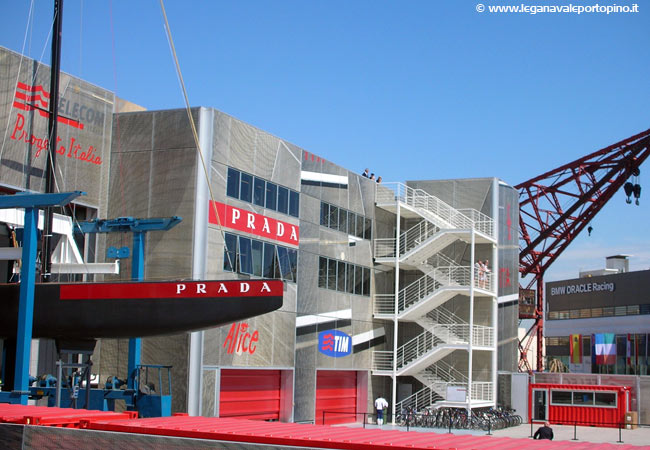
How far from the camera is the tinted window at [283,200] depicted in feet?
108

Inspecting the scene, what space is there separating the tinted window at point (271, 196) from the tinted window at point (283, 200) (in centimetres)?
29

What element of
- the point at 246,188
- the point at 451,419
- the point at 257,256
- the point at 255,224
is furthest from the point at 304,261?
the point at 451,419

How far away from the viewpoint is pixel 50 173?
26.2 metres

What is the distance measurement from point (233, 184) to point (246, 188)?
851mm

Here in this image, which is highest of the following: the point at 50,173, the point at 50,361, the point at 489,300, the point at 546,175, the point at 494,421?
the point at 546,175

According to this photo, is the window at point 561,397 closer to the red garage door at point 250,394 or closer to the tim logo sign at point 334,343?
the tim logo sign at point 334,343

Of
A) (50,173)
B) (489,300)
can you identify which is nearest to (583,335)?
(489,300)

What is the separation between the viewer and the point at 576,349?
69.2 m

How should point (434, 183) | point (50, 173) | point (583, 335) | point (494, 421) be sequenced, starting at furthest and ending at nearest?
point (583, 335) < point (434, 183) < point (494, 421) < point (50, 173)

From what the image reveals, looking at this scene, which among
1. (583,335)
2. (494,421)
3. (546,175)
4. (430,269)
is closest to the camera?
(494,421)

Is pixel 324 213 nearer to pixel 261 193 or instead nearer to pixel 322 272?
pixel 322 272

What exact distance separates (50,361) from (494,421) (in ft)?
62.8

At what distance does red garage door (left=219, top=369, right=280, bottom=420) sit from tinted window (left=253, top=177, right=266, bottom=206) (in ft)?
20.2

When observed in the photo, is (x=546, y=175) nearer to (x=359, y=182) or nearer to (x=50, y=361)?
(x=359, y=182)
